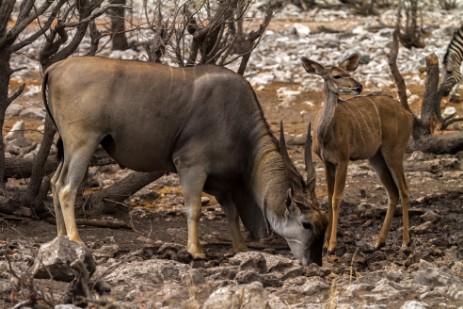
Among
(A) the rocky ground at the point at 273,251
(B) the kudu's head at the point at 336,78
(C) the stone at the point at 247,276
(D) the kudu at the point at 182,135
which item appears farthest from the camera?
(B) the kudu's head at the point at 336,78

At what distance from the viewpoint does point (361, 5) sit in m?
20.6

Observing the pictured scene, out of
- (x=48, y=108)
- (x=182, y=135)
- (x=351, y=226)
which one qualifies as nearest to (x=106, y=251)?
(x=182, y=135)

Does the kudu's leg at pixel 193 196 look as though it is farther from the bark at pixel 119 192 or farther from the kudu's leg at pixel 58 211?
the bark at pixel 119 192

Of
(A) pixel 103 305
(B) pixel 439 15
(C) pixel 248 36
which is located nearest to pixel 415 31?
(B) pixel 439 15

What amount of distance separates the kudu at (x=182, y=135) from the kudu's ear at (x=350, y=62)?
1165mm

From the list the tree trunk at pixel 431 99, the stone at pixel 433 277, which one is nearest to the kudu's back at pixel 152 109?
the stone at pixel 433 277

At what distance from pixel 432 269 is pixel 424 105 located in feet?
17.2

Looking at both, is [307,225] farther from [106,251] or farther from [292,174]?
[106,251]

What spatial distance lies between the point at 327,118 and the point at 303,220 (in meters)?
1.04

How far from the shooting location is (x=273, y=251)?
736cm

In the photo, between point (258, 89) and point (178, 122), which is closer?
point (178, 122)

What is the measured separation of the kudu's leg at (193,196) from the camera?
6.76 metres

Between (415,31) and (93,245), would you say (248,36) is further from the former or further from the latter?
(415,31)

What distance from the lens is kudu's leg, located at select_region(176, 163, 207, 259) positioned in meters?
6.76
